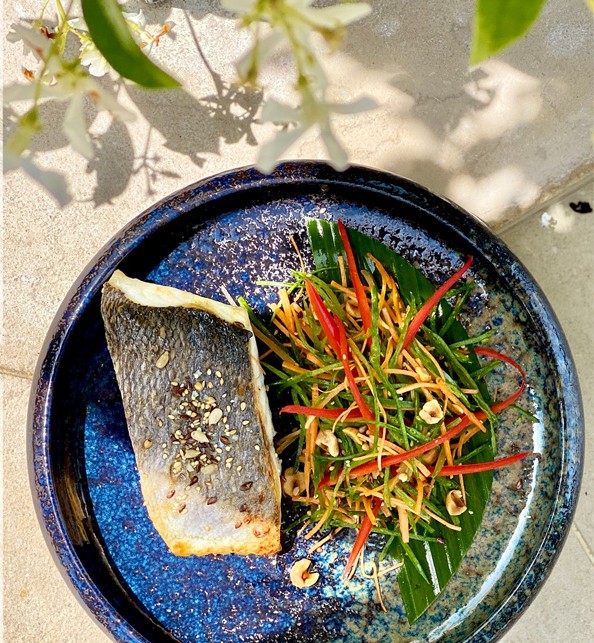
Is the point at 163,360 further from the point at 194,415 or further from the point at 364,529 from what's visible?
the point at 364,529

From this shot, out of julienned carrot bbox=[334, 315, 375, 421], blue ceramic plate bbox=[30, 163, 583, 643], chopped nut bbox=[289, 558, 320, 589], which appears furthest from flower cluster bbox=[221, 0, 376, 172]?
chopped nut bbox=[289, 558, 320, 589]

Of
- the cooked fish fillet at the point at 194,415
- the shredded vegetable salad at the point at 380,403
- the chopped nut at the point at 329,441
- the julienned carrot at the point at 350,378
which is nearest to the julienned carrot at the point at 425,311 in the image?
the shredded vegetable salad at the point at 380,403

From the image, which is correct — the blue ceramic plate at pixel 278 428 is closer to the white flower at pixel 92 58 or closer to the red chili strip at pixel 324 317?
the red chili strip at pixel 324 317

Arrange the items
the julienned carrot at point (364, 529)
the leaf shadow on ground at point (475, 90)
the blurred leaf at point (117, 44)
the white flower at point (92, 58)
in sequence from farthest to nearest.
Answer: the leaf shadow on ground at point (475, 90), the julienned carrot at point (364, 529), the white flower at point (92, 58), the blurred leaf at point (117, 44)

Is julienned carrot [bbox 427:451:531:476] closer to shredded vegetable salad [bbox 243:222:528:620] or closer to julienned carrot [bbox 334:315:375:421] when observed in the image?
shredded vegetable salad [bbox 243:222:528:620]

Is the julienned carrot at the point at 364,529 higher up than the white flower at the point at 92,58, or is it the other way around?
the white flower at the point at 92,58

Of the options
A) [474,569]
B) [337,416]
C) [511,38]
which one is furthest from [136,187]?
[511,38]
